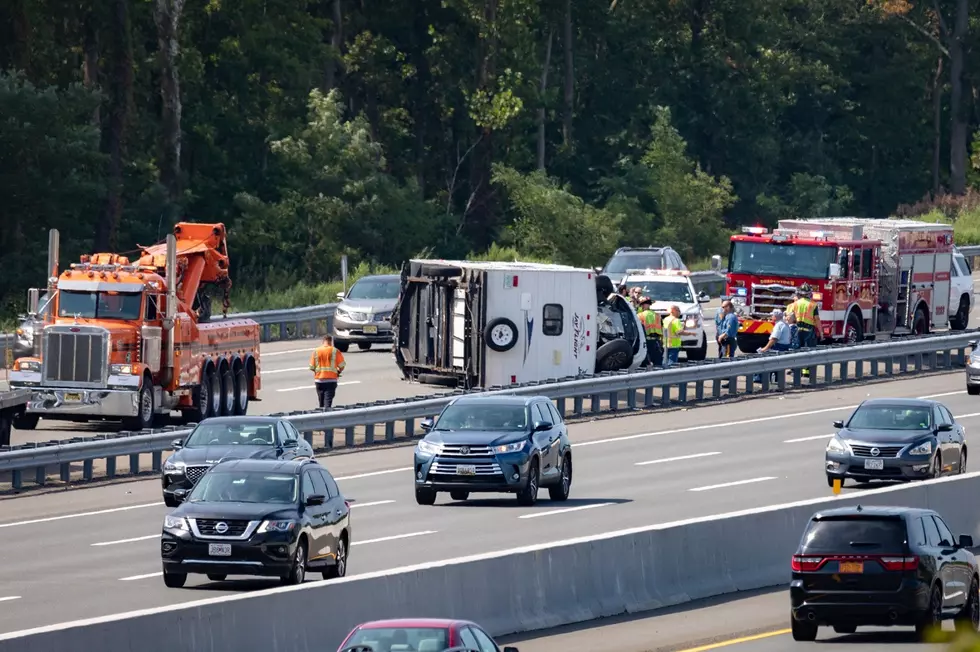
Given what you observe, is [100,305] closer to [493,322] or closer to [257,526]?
[493,322]

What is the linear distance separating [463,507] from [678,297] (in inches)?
669

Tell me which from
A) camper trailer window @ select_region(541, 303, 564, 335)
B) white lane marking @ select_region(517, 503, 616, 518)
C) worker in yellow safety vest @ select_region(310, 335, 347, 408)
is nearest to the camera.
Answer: white lane marking @ select_region(517, 503, 616, 518)

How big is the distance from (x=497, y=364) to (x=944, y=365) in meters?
12.8

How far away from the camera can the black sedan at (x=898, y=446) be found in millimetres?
27703

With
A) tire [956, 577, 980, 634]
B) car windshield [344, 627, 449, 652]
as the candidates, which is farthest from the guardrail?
car windshield [344, 627, 449, 652]

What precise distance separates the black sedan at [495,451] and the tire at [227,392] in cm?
852

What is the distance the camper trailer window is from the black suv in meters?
19.1

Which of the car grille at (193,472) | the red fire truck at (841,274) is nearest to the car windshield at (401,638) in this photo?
the car grille at (193,472)

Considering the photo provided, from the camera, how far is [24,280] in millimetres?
56625

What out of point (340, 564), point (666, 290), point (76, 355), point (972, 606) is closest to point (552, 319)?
point (666, 290)

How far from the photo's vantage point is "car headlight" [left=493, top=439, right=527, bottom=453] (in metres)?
25.9

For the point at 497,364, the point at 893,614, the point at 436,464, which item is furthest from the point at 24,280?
the point at 893,614

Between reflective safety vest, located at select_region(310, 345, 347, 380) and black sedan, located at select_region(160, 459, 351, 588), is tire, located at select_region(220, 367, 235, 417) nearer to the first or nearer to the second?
reflective safety vest, located at select_region(310, 345, 347, 380)

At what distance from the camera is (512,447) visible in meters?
26.0
